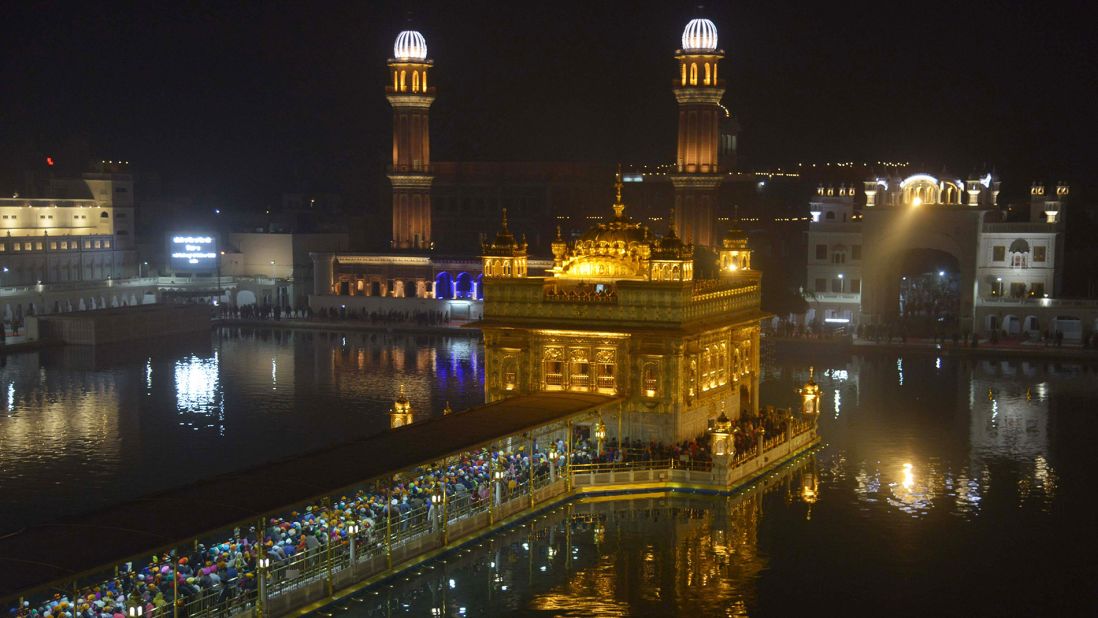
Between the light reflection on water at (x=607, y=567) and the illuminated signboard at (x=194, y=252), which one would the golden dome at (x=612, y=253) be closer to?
the light reflection on water at (x=607, y=567)

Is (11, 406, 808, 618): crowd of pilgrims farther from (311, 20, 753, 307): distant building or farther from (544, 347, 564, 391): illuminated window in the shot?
(311, 20, 753, 307): distant building

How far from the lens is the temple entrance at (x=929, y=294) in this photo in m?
54.6

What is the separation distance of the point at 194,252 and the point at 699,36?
2747cm

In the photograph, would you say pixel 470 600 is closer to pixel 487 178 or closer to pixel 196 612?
pixel 196 612

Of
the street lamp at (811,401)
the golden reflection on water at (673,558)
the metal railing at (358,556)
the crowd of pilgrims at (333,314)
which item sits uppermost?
the crowd of pilgrims at (333,314)

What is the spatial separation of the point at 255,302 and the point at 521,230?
14924 mm

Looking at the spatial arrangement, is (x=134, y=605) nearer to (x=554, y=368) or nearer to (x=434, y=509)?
(x=434, y=509)

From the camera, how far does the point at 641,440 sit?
90.2ft

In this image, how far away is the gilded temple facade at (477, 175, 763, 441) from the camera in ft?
88.4

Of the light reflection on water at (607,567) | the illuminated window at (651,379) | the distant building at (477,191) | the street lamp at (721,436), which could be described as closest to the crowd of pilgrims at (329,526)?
the street lamp at (721,436)

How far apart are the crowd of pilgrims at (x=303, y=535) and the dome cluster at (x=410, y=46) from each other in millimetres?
39685

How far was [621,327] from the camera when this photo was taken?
27.0 m

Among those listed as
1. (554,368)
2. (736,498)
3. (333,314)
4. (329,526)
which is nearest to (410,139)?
(333,314)

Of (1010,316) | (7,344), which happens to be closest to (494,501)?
(7,344)
